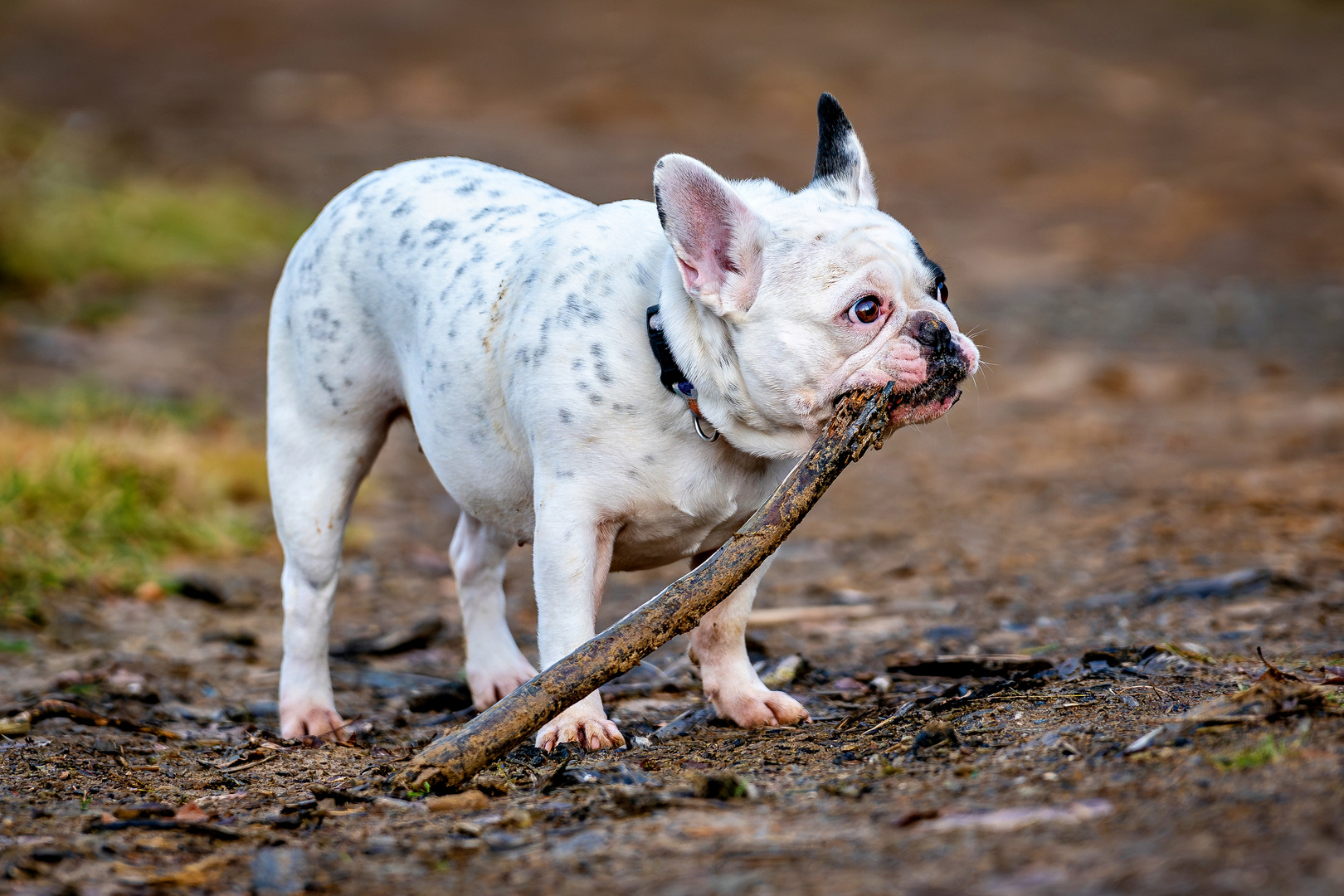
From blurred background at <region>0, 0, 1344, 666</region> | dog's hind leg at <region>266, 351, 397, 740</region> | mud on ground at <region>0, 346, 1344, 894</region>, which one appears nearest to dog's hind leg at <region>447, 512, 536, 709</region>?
mud on ground at <region>0, 346, 1344, 894</region>

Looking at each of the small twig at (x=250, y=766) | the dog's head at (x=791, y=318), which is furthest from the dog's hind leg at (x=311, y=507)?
the dog's head at (x=791, y=318)

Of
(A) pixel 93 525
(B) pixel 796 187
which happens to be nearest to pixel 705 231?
(A) pixel 93 525

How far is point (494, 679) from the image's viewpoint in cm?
485

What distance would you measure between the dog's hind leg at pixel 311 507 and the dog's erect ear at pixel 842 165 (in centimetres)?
164

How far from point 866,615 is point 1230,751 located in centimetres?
305

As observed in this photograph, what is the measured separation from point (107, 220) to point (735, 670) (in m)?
11.0

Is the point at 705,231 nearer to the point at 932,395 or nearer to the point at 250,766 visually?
the point at 932,395

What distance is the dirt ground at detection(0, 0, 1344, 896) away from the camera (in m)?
2.70

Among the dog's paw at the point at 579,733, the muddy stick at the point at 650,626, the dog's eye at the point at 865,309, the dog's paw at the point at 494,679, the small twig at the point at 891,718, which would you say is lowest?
the dog's paw at the point at 494,679

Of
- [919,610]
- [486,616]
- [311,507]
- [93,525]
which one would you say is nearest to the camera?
[311,507]

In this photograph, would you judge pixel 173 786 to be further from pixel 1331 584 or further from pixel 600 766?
pixel 1331 584

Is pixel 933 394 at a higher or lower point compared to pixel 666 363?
lower

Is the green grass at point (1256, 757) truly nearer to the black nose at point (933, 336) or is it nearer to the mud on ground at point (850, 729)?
the mud on ground at point (850, 729)

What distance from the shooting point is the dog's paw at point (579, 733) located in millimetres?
3744
